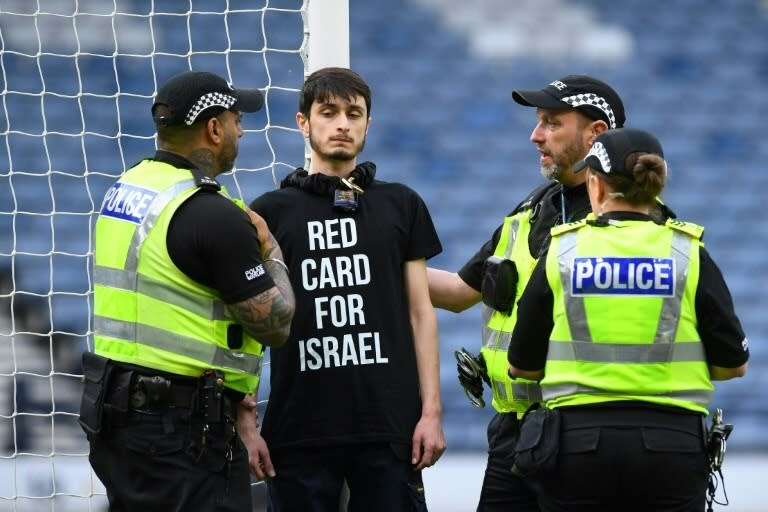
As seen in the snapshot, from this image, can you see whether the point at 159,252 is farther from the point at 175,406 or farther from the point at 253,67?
the point at 253,67

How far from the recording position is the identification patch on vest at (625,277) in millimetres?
3252

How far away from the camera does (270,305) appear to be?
346 centimetres

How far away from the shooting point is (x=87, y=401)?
3518 millimetres

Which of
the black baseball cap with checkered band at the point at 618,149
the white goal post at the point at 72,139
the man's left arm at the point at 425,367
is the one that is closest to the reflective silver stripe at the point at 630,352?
the black baseball cap with checkered band at the point at 618,149

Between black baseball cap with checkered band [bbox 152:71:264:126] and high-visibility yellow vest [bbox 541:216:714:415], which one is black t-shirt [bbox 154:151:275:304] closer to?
black baseball cap with checkered band [bbox 152:71:264:126]

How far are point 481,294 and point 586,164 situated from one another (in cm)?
84

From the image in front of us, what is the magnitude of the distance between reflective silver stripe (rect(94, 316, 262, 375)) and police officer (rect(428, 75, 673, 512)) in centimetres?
81

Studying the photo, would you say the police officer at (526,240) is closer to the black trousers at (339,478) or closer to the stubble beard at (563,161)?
the stubble beard at (563,161)

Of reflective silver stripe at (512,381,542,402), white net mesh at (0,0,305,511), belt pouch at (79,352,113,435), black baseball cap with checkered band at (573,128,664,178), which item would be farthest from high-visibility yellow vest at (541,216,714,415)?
white net mesh at (0,0,305,511)

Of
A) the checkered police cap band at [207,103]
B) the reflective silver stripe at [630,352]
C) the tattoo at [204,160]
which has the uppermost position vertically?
the checkered police cap band at [207,103]

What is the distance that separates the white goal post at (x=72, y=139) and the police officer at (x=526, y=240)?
9.09 feet

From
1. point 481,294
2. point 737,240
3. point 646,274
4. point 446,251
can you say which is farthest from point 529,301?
point 737,240

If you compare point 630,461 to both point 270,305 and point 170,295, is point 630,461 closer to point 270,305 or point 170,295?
point 270,305

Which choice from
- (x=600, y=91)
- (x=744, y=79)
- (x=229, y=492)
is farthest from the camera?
(x=744, y=79)
